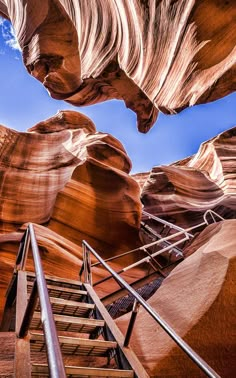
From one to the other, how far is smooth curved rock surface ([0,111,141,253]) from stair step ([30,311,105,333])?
25.0 ft

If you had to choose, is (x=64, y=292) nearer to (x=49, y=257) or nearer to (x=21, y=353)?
(x=21, y=353)

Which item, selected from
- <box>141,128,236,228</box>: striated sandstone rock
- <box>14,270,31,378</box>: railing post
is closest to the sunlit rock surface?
<box>141,128,236,228</box>: striated sandstone rock

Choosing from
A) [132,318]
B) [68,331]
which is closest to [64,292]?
[68,331]

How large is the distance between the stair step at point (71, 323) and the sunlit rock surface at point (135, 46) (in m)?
8.27

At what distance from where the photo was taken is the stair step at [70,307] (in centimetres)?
433

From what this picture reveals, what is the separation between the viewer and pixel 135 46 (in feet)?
36.9

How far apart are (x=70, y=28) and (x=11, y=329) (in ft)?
29.1

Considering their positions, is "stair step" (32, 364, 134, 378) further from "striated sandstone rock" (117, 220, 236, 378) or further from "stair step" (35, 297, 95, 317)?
"stair step" (35, 297, 95, 317)

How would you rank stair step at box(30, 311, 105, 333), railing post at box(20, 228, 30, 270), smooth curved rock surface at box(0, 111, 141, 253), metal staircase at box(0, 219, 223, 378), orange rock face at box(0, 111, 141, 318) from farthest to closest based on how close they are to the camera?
smooth curved rock surface at box(0, 111, 141, 253)
orange rock face at box(0, 111, 141, 318)
railing post at box(20, 228, 30, 270)
stair step at box(30, 311, 105, 333)
metal staircase at box(0, 219, 223, 378)

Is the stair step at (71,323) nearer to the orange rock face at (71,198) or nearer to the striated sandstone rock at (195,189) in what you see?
the orange rock face at (71,198)

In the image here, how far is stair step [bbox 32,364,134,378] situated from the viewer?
→ 2.97 metres

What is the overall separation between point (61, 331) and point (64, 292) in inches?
32.2

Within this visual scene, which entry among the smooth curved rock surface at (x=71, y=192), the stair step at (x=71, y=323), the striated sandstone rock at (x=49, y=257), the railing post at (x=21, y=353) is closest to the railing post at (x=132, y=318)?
the stair step at (x=71, y=323)

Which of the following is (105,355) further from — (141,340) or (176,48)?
(176,48)
